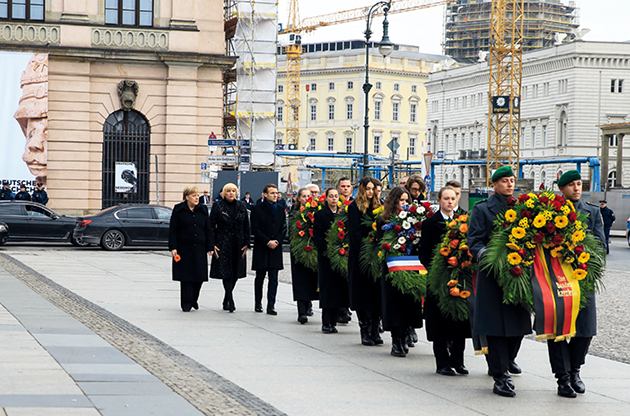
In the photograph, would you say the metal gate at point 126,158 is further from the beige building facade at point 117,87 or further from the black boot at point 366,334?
the black boot at point 366,334

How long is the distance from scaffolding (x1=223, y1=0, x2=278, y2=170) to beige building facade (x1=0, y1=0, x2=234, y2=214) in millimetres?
5976

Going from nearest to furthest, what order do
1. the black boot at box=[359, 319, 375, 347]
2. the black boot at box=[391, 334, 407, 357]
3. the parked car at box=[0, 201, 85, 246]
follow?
the black boot at box=[391, 334, 407, 357] → the black boot at box=[359, 319, 375, 347] → the parked car at box=[0, 201, 85, 246]

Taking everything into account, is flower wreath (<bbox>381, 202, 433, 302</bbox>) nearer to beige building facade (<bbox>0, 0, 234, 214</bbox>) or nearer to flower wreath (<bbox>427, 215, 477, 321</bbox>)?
flower wreath (<bbox>427, 215, 477, 321</bbox>)

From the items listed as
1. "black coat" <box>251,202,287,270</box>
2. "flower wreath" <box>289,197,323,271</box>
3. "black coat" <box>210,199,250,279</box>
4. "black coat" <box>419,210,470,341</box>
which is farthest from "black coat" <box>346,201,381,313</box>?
"black coat" <box>210,199,250,279</box>

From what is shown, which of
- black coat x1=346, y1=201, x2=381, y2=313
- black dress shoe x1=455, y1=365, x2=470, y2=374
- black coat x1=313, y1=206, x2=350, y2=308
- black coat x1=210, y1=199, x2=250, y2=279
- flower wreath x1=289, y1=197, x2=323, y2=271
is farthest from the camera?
black coat x1=210, y1=199, x2=250, y2=279

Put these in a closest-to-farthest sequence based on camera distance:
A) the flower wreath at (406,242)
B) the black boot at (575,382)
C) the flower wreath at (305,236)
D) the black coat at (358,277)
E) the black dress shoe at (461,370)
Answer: the black boot at (575,382), the black dress shoe at (461,370), the flower wreath at (406,242), the black coat at (358,277), the flower wreath at (305,236)

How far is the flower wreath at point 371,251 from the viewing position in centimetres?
1065

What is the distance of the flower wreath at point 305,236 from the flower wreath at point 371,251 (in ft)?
5.64

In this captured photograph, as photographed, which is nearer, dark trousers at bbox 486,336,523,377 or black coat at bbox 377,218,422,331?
dark trousers at bbox 486,336,523,377

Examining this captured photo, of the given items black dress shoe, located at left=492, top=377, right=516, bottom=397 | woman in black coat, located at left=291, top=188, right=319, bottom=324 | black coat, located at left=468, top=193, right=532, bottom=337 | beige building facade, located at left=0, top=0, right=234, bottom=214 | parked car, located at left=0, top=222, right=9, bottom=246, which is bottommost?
parked car, located at left=0, top=222, right=9, bottom=246

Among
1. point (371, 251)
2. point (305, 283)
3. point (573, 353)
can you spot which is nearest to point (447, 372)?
point (573, 353)

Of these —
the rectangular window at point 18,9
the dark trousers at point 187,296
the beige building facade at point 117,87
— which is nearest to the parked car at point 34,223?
the beige building facade at point 117,87

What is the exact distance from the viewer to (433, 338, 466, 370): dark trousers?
914 cm

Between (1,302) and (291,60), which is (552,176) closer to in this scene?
(291,60)
